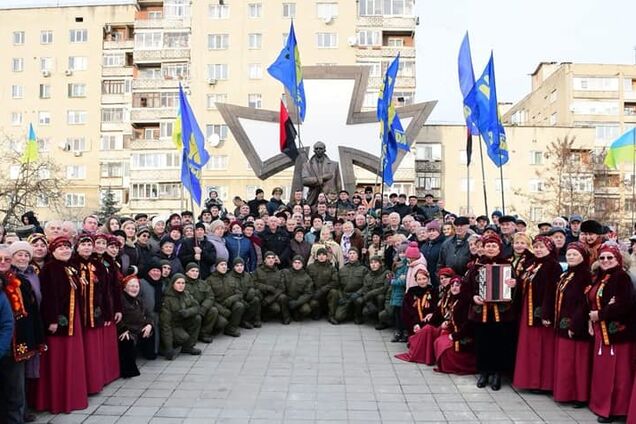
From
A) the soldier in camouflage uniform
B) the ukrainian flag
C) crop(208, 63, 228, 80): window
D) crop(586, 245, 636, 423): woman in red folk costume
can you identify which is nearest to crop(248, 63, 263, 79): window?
crop(208, 63, 228, 80): window

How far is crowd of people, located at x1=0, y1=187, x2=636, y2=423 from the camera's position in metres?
6.39

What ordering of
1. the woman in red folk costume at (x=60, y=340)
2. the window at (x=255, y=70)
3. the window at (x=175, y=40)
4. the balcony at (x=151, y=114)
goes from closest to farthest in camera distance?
the woman in red folk costume at (x=60, y=340) < the window at (x=255, y=70) < the balcony at (x=151, y=114) < the window at (x=175, y=40)

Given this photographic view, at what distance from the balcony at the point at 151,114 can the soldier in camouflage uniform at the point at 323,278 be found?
37.4 m

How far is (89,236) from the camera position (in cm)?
718

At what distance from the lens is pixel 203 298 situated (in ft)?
32.8

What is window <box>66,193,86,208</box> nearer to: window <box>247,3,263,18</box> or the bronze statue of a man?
window <box>247,3,263,18</box>

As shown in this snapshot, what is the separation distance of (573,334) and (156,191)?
1654 inches

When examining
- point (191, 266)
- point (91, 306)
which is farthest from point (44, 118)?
point (91, 306)

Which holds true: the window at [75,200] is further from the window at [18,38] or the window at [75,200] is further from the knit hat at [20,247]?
the knit hat at [20,247]

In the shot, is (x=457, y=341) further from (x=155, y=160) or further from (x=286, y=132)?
(x=155, y=160)

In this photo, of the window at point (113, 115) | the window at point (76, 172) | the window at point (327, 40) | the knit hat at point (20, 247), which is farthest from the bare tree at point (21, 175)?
the knit hat at point (20, 247)

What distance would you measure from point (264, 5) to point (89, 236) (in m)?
42.6

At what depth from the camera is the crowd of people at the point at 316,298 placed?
6.39 metres

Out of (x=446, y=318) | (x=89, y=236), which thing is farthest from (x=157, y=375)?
(x=446, y=318)
